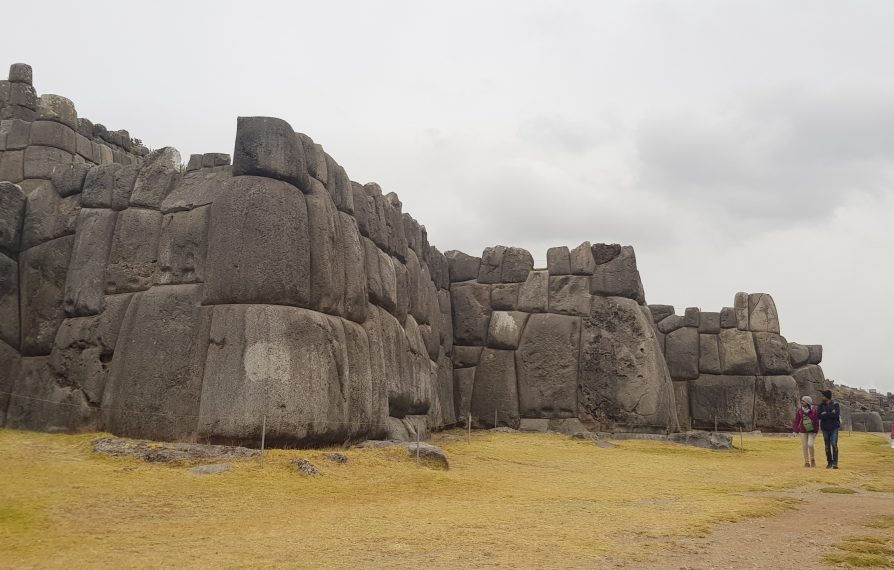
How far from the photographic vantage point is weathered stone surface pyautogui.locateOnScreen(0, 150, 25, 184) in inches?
699

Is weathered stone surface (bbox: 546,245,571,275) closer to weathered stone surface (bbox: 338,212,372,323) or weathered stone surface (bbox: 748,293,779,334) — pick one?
weathered stone surface (bbox: 748,293,779,334)

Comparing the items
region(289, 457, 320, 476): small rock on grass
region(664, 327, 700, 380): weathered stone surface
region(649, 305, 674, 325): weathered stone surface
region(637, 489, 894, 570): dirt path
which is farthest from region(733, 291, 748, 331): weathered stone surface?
region(289, 457, 320, 476): small rock on grass

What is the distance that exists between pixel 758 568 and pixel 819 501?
5039 millimetres

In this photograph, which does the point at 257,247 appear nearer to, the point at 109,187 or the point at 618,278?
the point at 109,187

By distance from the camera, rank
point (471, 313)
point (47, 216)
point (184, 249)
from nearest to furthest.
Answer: point (184, 249) < point (47, 216) < point (471, 313)

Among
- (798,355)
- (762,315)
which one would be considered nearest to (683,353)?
(762,315)

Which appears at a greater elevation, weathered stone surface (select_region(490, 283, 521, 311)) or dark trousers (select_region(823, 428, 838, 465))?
weathered stone surface (select_region(490, 283, 521, 311))

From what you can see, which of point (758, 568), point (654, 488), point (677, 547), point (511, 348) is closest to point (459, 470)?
point (654, 488)

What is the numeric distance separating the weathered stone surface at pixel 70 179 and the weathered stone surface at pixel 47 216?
128 mm

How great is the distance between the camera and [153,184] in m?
14.3

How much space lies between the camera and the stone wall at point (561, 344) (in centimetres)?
2180

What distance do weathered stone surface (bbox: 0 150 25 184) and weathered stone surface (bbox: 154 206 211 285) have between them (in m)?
6.53

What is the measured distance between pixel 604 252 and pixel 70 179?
14.8 m


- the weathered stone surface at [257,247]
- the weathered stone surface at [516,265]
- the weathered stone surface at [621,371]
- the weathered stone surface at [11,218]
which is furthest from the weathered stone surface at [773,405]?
the weathered stone surface at [11,218]
